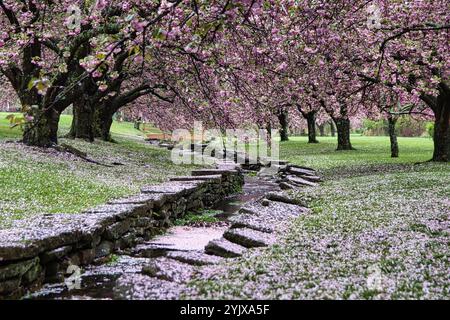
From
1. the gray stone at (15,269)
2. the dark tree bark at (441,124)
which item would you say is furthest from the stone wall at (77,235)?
the dark tree bark at (441,124)

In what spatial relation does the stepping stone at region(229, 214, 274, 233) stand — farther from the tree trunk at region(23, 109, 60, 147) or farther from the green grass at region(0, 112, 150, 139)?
the green grass at region(0, 112, 150, 139)

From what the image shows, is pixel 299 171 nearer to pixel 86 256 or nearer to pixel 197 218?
pixel 197 218

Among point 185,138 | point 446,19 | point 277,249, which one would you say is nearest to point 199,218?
point 277,249

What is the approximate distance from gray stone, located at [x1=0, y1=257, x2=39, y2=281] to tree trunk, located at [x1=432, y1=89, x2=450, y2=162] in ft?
81.1

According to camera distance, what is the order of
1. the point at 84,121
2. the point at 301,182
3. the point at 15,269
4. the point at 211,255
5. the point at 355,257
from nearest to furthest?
the point at 15,269, the point at 355,257, the point at 211,255, the point at 301,182, the point at 84,121

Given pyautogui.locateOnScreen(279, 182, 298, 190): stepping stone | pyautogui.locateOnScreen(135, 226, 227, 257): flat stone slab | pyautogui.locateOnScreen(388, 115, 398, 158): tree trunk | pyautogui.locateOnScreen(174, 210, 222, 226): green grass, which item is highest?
pyautogui.locateOnScreen(388, 115, 398, 158): tree trunk

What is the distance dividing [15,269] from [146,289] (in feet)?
5.74

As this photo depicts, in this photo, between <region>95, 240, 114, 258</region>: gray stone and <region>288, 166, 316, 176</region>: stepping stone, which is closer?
<region>95, 240, 114, 258</region>: gray stone

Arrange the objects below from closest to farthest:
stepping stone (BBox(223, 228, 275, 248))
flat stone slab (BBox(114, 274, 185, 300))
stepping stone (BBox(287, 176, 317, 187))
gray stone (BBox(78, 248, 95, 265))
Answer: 1. flat stone slab (BBox(114, 274, 185, 300))
2. gray stone (BBox(78, 248, 95, 265))
3. stepping stone (BBox(223, 228, 275, 248))
4. stepping stone (BBox(287, 176, 317, 187))

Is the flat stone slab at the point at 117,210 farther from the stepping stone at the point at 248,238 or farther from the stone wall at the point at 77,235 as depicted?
the stepping stone at the point at 248,238

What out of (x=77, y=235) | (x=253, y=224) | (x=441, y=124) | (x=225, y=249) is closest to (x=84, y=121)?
(x=441, y=124)

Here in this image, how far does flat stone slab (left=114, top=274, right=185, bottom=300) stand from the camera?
631cm

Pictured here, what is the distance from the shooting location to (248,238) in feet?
30.5

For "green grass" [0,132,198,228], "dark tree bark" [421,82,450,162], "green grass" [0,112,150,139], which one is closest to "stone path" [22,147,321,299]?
"green grass" [0,132,198,228]
